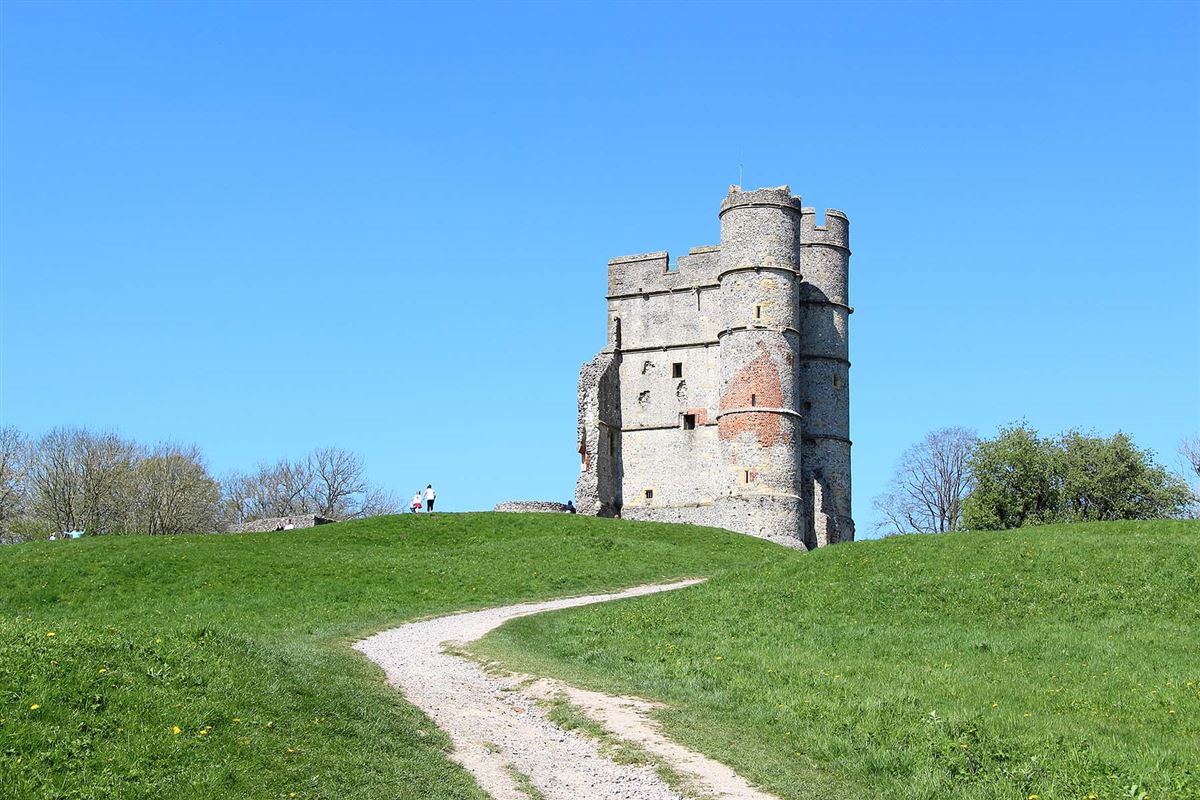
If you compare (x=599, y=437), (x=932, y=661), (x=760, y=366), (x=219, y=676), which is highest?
(x=760, y=366)

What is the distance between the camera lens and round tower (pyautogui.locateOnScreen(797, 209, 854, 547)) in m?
61.1

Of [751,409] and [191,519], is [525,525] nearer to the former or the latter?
[751,409]

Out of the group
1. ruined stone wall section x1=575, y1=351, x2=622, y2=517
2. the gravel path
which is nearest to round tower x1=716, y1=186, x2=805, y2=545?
ruined stone wall section x1=575, y1=351, x2=622, y2=517

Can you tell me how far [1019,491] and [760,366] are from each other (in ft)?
51.9

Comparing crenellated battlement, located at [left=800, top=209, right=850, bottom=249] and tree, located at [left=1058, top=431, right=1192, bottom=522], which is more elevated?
crenellated battlement, located at [left=800, top=209, right=850, bottom=249]

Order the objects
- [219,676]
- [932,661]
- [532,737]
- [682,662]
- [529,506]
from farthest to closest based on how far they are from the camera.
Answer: [529,506]
[932,661]
[682,662]
[532,737]
[219,676]

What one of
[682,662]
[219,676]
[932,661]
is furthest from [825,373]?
[219,676]

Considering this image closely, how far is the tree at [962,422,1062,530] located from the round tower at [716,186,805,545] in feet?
36.8

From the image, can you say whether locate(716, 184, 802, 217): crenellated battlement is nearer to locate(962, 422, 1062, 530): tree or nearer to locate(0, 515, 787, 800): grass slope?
locate(962, 422, 1062, 530): tree

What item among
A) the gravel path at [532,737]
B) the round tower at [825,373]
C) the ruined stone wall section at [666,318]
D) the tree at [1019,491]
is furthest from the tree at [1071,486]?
the gravel path at [532,737]

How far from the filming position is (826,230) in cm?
6394

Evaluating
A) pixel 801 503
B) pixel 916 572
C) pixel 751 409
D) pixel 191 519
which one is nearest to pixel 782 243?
pixel 751 409

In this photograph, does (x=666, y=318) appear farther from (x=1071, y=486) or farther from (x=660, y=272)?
(x=1071, y=486)

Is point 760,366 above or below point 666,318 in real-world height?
below
